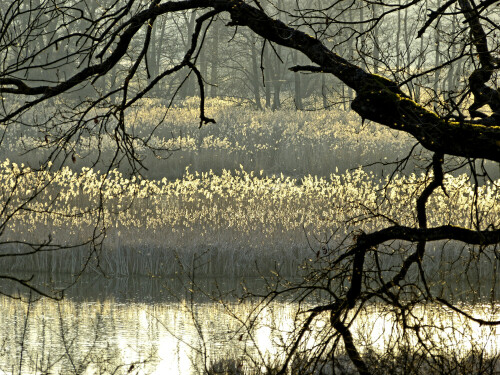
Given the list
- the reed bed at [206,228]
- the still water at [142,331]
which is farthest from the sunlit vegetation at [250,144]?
the still water at [142,331]

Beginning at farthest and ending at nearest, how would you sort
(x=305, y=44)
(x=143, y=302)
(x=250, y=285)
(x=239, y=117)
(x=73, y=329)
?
(x=239, y=117) < (x=250, y=285) < (x=143, y=302) < (x=73, y=329) < (x=305, y=44)

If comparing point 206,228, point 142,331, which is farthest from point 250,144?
point 142,331

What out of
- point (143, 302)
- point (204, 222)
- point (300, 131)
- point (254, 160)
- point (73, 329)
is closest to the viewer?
point (73, 329)

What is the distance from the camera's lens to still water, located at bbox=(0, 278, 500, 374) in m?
7.16

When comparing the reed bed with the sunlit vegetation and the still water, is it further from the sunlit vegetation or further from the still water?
the sunlit vegetation

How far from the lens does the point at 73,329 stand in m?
8.73

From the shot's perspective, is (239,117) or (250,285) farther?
(239,117)

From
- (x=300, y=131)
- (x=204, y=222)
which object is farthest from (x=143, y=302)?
(x=300, y=131)

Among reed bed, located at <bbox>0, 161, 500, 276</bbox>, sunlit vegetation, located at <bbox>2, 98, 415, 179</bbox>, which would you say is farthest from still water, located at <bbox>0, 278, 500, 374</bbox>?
sunlit vegetation, located at <bbox>2, 98, 415, 179</bbox>

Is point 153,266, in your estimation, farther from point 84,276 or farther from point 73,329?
point 73,329

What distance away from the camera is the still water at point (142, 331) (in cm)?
716

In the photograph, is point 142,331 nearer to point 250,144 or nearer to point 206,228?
point 206,228

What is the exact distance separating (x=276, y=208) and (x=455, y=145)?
11.3 meters

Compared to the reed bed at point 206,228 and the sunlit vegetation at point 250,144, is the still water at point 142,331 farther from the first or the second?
the sunlit vegetation at point 250,144
